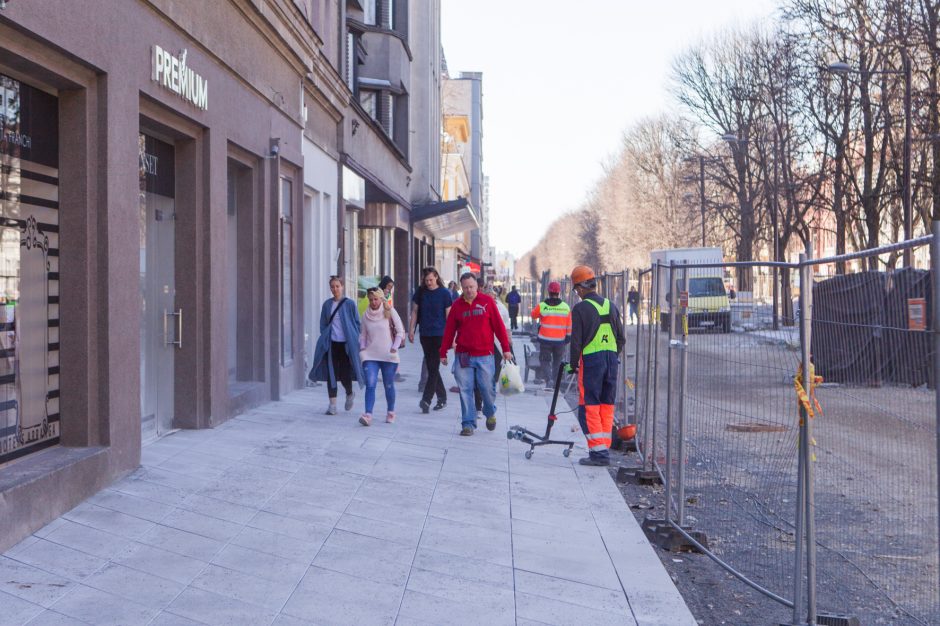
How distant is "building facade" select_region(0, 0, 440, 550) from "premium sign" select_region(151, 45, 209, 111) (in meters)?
0.02

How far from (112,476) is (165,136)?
12.9ft

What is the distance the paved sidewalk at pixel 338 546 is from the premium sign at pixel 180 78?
3155 mm

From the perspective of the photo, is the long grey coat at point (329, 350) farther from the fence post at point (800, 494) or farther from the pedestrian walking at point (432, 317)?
the fence post at point (800, 494)

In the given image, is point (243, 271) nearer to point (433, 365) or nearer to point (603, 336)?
point (433, 365)

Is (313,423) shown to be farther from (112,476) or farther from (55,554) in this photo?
(55,554)

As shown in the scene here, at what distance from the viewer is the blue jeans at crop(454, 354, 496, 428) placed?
39.4 feet

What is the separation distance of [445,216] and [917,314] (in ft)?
100

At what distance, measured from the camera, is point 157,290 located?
10633 millimetres

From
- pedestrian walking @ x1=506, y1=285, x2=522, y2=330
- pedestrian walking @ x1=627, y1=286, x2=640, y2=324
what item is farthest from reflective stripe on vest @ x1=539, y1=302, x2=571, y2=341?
pedestrian walking @ x1=506, y1=285, x2=522, y2=330

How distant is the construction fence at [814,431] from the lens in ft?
14.3

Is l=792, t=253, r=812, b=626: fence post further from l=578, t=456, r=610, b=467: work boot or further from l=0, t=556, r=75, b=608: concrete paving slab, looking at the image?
l=578, t=456, r=610, b=467: work boot

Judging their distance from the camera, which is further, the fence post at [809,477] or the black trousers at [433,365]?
the black trousers at [433,365]

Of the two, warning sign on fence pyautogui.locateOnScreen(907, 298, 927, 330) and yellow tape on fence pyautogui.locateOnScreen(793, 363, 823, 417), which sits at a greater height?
warning sign on fence pyautogui.locateOnScreen(907, 298, 927, 330)

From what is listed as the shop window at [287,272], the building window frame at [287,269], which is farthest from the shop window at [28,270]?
the shop window at [287,272]
